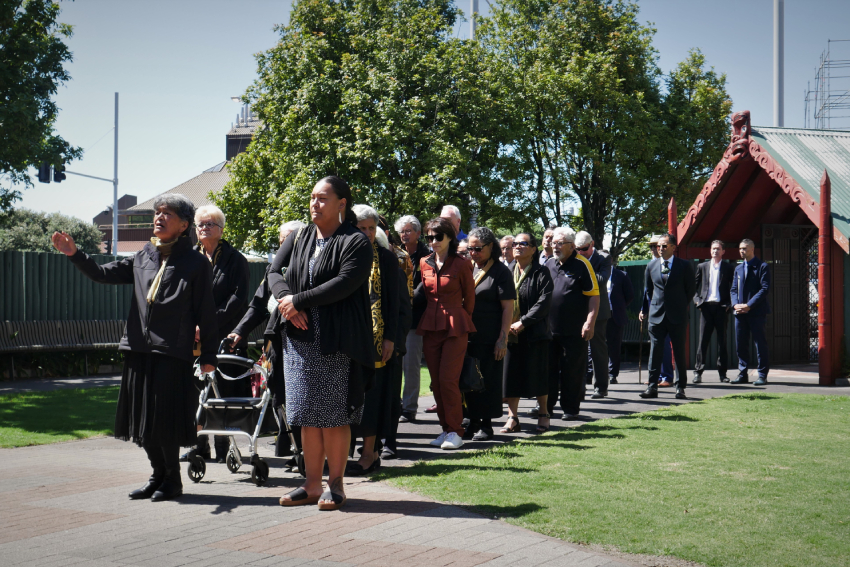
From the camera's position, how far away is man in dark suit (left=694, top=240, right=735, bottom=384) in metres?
14.0

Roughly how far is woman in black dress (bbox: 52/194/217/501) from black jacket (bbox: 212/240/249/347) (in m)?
1.09

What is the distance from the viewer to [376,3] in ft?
103

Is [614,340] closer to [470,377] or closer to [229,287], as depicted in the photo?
[470,377]

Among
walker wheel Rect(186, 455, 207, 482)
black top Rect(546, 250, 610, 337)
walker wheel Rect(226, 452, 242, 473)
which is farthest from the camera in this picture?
black top Rect(546, 250, 610, 337)

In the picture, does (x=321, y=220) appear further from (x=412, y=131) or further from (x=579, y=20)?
(x=579, y=20)

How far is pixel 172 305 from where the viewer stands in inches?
221

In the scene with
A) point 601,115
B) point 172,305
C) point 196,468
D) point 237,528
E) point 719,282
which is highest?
point 601,115

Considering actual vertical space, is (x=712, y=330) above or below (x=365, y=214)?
below

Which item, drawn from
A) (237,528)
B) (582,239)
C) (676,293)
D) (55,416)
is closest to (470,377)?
(237,528)

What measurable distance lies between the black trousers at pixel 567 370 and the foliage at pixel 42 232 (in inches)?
2296

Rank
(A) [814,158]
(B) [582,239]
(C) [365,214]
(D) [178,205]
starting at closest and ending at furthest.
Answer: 1. (D) [178,205]
2. (C) [365,214]
3. (B) [582,239]
4. (A) [814,158]

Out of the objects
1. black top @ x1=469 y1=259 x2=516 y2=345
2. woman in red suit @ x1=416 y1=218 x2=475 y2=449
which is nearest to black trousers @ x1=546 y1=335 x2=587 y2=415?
black top @ x1=469 y1=259 x2=516 y2=345

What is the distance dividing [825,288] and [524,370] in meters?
7.14

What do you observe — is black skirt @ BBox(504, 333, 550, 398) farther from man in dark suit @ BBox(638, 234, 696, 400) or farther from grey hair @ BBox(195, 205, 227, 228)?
man in dark suit @ BBox(638, 234, 696, 400)
